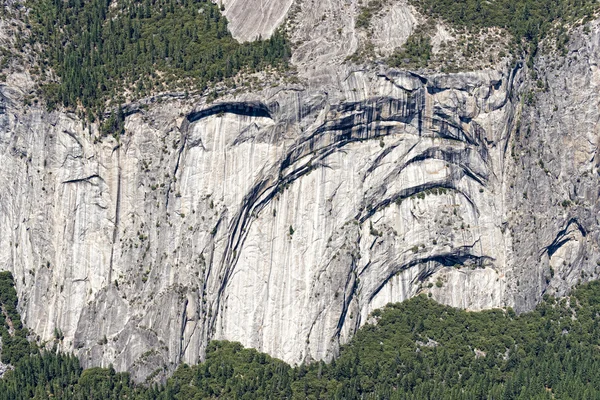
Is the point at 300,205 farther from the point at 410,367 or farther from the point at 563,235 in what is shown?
the point at 563,235

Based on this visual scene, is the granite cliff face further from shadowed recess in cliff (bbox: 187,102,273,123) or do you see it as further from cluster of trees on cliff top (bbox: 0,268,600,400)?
cluster of trees on cliff top (bbox: 0,268,600,400)

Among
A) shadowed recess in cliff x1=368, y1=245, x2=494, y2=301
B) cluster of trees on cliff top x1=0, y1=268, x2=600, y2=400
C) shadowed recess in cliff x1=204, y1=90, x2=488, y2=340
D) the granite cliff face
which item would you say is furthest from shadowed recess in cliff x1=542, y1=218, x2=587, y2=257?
shadowed recess in cliff x1=204, y1=90, x2=488, y2=340

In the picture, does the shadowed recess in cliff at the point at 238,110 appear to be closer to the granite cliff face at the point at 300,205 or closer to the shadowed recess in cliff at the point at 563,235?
the granite cliff face at the point at 300,205

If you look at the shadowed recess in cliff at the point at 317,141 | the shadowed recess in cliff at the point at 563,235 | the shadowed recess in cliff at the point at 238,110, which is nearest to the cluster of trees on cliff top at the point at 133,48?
the shadowed recess in cliff at the point at 238,110

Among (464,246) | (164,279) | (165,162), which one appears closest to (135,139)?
(165,162)

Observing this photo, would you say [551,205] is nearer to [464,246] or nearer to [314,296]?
[464,246]

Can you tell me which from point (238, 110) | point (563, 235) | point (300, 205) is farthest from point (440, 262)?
point (238, 110)

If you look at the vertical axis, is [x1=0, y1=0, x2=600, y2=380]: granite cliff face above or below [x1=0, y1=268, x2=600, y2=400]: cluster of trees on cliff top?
above
